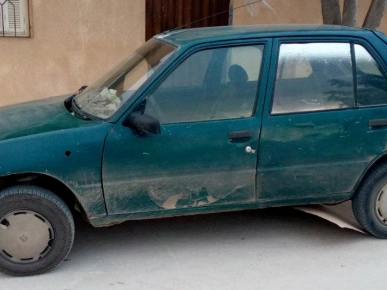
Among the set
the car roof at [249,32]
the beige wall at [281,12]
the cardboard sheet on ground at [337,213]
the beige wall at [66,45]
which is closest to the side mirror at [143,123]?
the car roof at [249,32]

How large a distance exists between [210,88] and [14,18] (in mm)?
4482

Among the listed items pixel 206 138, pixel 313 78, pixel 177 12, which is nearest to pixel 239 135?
pixel 206 138

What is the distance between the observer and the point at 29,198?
161 inches

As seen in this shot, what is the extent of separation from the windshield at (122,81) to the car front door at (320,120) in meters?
0.90

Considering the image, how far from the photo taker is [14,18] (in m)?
7.89

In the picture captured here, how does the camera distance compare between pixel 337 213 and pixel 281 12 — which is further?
pixel 281 12

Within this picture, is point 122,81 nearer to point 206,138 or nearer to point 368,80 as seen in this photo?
point 206,138

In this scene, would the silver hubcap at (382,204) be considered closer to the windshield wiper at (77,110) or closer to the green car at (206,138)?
the green car at (206,138)

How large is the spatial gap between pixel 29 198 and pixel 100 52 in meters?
4.57

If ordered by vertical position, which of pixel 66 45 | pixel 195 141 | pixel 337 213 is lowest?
pixel 337 213

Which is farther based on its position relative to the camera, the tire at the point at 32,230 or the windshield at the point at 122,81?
the windshield at the point at 122,81

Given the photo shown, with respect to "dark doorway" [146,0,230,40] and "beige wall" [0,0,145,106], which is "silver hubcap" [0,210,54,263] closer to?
"beige wall" [0,0,145,106]

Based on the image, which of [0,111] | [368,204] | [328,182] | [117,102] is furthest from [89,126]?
[368,204]

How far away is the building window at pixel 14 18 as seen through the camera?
25.8 ft
